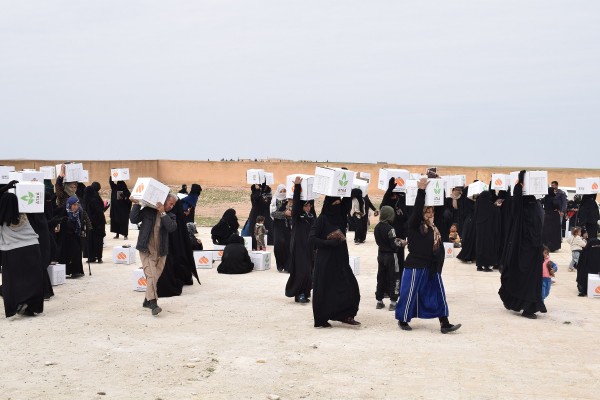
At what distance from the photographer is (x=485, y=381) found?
7484 millimetres

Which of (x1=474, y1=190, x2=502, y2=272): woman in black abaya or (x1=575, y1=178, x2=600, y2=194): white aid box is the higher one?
(x1=575, y1=178, x2=600, y2=194): white aid box

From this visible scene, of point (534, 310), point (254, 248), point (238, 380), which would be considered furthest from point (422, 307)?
point (254, 248)

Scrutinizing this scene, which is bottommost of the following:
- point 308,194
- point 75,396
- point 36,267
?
point 75,396

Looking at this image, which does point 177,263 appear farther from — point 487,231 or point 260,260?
point 487,231

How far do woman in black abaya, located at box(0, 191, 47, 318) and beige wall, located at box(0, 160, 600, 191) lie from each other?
90.2 feet

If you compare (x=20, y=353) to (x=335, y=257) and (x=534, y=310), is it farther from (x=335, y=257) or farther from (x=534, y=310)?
(x=534, y=310)

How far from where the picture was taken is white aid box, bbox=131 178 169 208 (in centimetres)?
1021

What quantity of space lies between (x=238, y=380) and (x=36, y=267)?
13.1ft

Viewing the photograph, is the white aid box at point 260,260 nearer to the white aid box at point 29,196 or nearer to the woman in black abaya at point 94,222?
the woman in black abaya at point 94,222

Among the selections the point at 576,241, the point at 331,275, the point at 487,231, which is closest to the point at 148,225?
the point at 331,275

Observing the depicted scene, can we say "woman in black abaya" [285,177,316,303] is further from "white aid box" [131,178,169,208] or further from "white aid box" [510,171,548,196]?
"white aid box" [510,171,548,196]

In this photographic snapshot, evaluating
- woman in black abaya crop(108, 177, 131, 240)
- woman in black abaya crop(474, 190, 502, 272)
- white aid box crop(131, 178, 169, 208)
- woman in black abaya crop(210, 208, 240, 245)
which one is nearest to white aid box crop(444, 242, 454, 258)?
woman in black abaya crop(474, 190, 502, 272)

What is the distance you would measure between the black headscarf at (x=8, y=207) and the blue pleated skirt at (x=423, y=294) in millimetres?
4904

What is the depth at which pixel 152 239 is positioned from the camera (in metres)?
10.7
